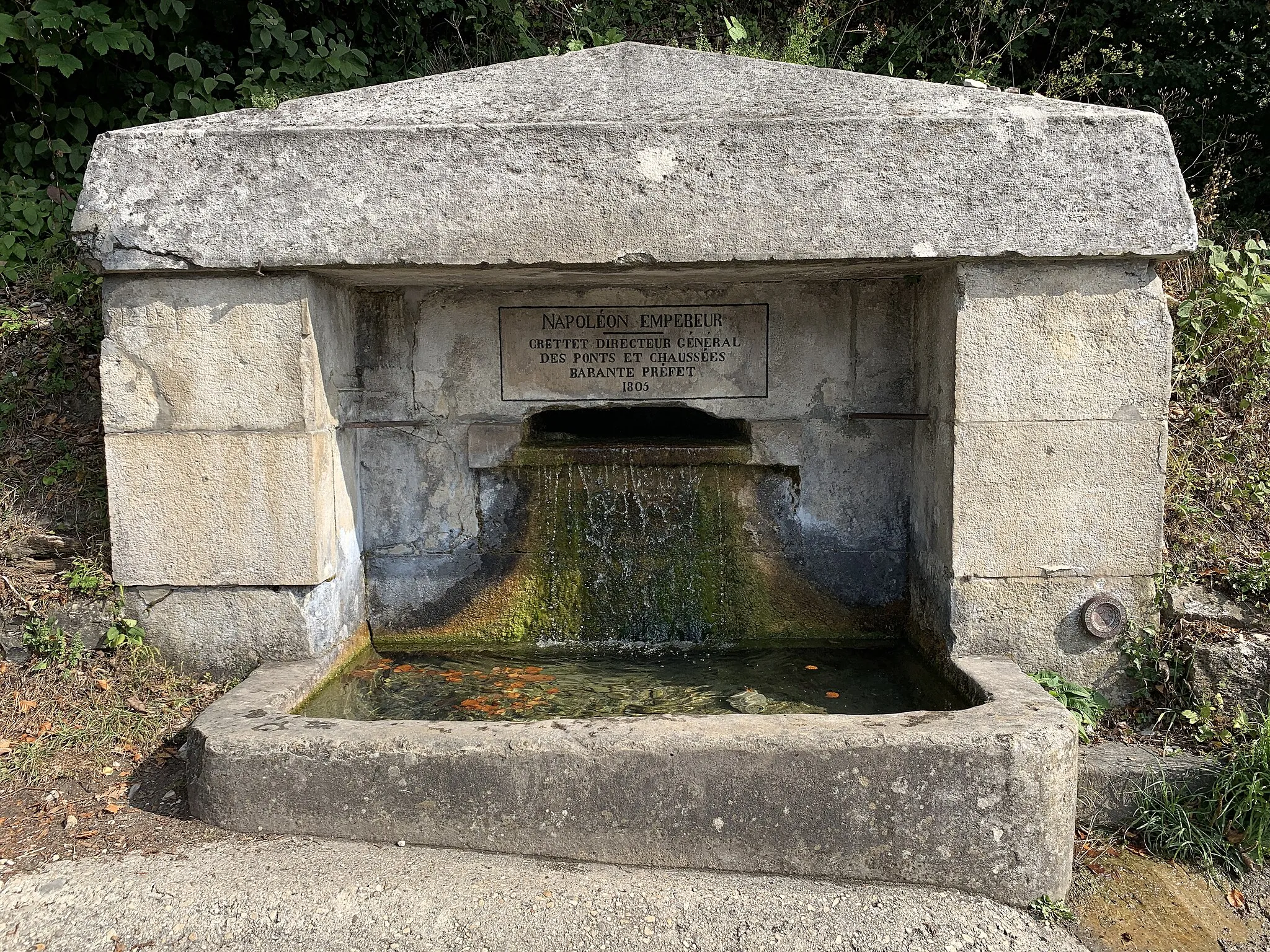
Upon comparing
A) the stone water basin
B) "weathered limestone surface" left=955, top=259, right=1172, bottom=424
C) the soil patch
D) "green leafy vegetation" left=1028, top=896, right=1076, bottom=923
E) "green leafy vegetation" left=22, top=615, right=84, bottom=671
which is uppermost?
"weathered limestone surface" left=955, top=259, right=1172, bottom=424

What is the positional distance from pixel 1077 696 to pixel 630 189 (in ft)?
7.89

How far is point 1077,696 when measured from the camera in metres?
3.38

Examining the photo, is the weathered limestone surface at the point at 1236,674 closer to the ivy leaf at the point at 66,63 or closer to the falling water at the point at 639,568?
the falling water at the point at 639,568

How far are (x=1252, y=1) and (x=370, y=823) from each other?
6567mm

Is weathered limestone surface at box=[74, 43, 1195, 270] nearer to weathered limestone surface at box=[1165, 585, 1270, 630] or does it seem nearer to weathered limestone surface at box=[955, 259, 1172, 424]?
weathered limestone surface at box=[955, 259, 1172, 424]

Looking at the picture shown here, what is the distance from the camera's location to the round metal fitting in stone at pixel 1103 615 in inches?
135

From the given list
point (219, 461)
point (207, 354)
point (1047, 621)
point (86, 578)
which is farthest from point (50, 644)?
point (1047, 621)

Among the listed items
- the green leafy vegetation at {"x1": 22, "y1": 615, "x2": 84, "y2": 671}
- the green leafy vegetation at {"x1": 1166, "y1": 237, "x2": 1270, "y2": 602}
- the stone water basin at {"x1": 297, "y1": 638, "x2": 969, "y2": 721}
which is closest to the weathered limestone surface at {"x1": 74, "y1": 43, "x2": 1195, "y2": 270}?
the green leafy vegetation at {"x1": 1166, "y1": 237, "x2": 1270, "y2": 602}

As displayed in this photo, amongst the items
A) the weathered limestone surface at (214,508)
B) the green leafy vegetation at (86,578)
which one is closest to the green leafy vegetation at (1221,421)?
the weathered limestone surface at (214,508)

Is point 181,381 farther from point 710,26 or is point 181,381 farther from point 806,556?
point 710,26

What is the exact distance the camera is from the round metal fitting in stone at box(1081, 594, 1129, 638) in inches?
135

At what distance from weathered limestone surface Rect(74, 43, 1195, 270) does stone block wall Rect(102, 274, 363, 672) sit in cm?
17

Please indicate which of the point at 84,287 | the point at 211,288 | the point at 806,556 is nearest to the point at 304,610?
the point at 211,288

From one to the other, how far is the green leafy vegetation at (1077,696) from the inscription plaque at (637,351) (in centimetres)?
165
